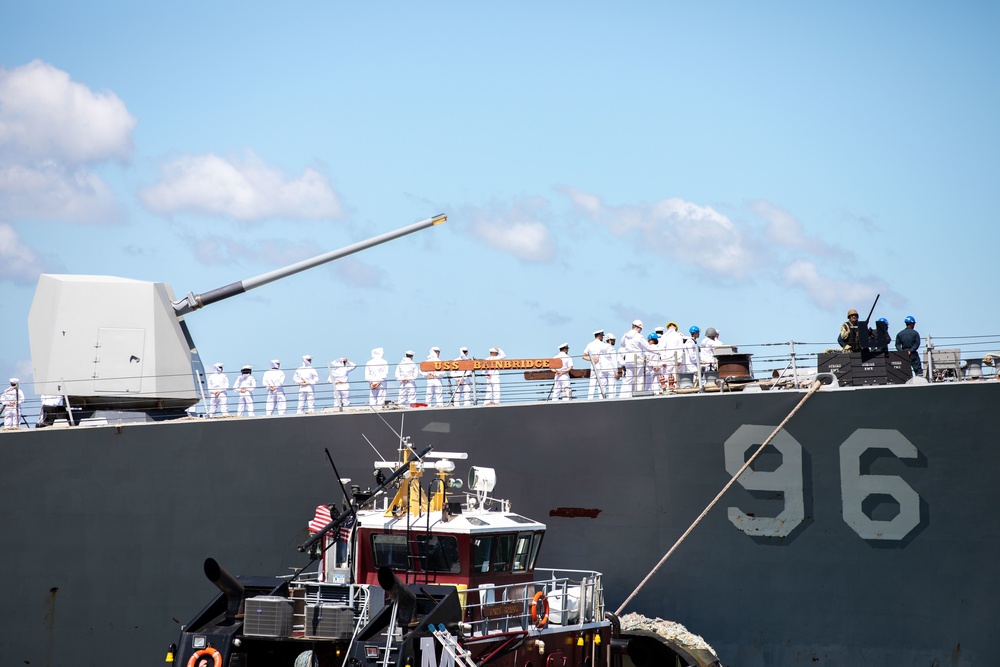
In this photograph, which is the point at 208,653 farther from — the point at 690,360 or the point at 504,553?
the point at 690,360

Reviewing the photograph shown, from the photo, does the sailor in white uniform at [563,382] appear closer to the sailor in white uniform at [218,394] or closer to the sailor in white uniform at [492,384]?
the sailor in white uniform at [492,384]

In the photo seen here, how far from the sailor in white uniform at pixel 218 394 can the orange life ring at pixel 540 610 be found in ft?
24.6

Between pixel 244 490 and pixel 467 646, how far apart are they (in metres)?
6.81

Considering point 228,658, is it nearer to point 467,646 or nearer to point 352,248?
point 467,646

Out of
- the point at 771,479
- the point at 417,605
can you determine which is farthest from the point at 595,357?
the point at 417,605

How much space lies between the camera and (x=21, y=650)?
18.0 meters

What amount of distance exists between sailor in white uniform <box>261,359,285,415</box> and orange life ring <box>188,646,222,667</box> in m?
7.04

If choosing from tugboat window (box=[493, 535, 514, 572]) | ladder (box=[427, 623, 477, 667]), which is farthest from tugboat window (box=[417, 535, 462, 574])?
ladder (box=[427, 623, 477, 667])

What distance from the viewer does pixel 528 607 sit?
43.0ft

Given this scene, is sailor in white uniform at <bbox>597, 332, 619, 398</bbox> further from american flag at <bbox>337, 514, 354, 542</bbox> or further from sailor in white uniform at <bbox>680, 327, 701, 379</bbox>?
american flag at <bbox>337, 514, 354, 542</bbox>

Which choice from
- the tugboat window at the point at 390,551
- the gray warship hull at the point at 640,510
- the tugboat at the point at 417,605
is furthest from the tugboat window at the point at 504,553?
the gray warship hull at the point at 640,510

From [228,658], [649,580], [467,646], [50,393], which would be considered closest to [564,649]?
[467,646]

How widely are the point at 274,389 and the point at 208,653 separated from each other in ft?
26.3

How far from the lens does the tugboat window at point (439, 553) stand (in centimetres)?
1289
